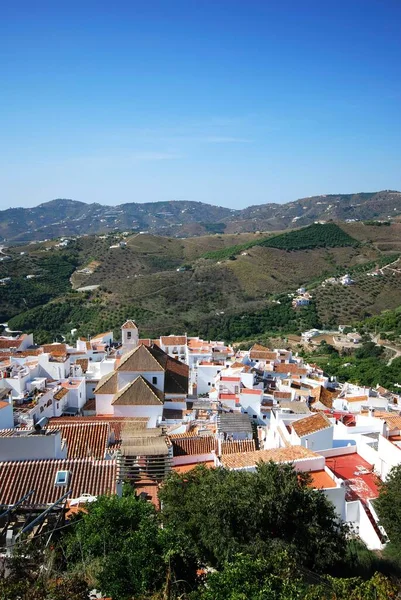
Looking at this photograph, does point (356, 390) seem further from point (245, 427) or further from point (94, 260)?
point (94, 260)

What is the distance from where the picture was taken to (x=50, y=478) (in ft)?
36.8

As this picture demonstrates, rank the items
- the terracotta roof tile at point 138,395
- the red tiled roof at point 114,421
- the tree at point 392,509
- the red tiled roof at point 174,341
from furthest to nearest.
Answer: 1. the red tiled roof at point 174,341
2. the terracotta roof tile at point 138,395
3. the red tiled roof at point 114,421
4. the tree at point 392,509

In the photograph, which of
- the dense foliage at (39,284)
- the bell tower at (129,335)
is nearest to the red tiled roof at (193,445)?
the bell tower at (129,335)

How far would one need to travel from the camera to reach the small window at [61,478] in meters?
11.0

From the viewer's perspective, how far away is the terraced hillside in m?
67.1

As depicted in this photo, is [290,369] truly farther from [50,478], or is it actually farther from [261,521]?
[261,521]

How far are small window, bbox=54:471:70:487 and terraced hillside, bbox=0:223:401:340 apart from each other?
48759 millimetres

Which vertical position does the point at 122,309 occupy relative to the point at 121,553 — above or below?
below

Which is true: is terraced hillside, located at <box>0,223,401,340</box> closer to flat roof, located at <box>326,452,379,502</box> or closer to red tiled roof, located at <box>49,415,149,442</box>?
red tiled roof, located at <box>49,415,149,442</box>

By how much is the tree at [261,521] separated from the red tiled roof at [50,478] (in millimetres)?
1988

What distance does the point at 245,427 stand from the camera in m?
19.3

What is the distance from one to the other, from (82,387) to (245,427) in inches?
486

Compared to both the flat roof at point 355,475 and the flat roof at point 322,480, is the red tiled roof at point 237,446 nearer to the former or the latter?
the flat roof at point 355,475

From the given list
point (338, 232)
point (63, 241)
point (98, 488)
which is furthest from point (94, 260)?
point (98, 488)
